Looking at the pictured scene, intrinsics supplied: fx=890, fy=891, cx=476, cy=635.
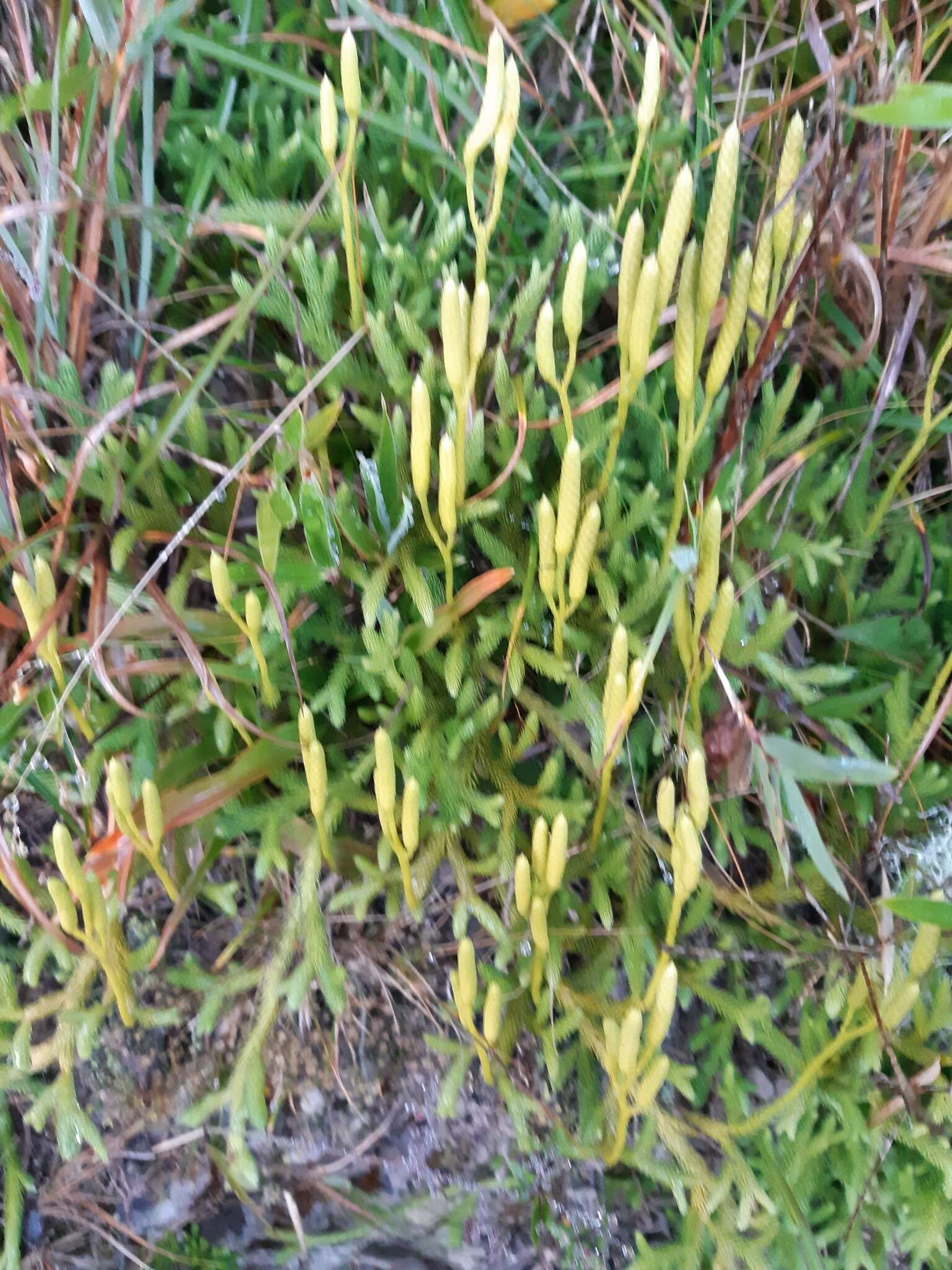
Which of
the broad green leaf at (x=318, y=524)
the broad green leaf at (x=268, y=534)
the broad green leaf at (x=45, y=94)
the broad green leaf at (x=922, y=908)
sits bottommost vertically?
the broad green leaf at (x=922, y=908)

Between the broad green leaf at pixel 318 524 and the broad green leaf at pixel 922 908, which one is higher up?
the broad green leaf at pixel 318 524

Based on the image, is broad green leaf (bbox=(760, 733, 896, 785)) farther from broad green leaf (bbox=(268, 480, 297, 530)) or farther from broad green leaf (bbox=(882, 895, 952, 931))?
broad green leaf (bbox=(268, 480, 297, 530))

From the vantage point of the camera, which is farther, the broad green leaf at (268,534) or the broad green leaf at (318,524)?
the broad green leaf at (318,524)

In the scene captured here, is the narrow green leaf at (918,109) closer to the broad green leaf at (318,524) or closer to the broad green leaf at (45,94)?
the broad green leaf at (318,524)

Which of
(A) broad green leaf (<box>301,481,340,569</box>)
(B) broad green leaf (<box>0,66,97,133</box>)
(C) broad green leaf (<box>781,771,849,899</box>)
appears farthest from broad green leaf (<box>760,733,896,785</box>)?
(B) broad green leaf (<box>0,66,97,133</box>)

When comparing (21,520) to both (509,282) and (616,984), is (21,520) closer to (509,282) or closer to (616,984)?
(509,282)

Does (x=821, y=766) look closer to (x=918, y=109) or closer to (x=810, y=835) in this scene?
(x=810, y=835)

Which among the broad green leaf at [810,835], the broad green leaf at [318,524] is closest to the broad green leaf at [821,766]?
the broad green leaf at [810,835]

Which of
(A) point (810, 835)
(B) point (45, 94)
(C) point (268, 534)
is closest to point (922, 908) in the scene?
(A) point (810, 835)
